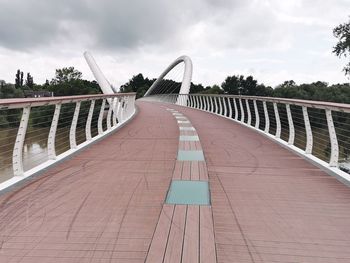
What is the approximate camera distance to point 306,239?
2.62 m

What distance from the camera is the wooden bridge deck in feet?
7.86

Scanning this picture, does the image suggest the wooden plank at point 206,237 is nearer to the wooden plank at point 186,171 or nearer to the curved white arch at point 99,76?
the wooden plank at point 186,171

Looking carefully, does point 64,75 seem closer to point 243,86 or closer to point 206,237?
point 243,86

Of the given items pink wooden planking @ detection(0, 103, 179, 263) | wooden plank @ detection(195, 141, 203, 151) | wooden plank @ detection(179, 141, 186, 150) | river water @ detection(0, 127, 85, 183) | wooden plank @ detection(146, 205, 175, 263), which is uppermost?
wooden plank @ detection(195, 141, 203, 151)

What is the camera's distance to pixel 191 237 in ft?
8.43

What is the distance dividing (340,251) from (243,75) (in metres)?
71.1

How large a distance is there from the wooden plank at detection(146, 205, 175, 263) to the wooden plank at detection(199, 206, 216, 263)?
254mm

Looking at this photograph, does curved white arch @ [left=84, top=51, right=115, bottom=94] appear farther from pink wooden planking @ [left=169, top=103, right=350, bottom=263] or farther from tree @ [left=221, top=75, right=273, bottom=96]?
pink wooden planking @ [left=169, top=103, right=350, bottom=263]

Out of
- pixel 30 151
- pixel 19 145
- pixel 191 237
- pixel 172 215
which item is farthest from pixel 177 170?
pixel 30 151

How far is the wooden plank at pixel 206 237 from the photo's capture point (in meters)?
2.29

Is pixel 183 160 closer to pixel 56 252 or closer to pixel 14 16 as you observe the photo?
pixel 56 252

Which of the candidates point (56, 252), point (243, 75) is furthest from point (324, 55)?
point (243, 75)

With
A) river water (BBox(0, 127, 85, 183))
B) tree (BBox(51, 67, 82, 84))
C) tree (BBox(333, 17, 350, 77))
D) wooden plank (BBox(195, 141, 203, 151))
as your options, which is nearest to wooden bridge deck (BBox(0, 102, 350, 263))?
wooden plank (BBox(195, 141, 203, 151))

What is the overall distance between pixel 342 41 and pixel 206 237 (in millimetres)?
26360
